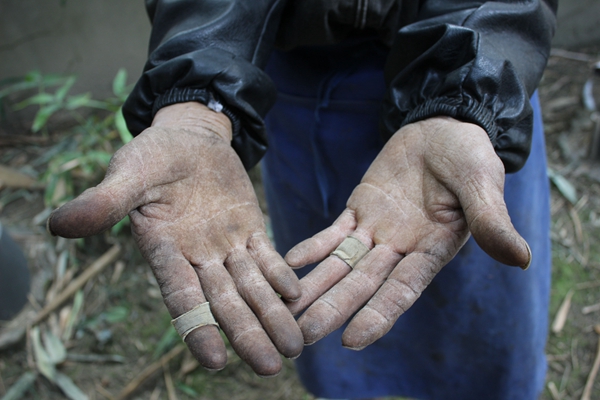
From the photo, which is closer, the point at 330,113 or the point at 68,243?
the point at 330,113

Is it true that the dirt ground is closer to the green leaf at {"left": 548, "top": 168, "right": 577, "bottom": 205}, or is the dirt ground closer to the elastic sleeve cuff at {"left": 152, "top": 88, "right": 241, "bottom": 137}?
the green leaf at {"left": 548, "top": 168, "right": 577, "bottom": 205}

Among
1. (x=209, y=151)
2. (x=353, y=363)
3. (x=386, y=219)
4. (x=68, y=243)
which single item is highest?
(x=209, y=151)

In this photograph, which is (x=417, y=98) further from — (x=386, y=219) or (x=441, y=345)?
(x=441, y=345)

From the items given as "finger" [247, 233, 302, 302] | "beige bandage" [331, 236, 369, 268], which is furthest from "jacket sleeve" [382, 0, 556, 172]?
"finger" [247, 233, 302, 302]

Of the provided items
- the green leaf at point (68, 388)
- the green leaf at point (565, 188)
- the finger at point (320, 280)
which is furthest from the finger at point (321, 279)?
the green leaf at point (565, 188)

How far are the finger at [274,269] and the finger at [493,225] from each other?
0.37m

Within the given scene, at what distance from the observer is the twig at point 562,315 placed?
2.58 m

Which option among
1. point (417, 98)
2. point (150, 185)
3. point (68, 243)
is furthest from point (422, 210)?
point (68, 243)

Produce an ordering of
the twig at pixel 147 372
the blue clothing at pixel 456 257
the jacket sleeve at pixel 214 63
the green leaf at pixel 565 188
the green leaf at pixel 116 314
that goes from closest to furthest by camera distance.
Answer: the jacket sleeve at pixel 214 63 < the blue clothing at pixel 456 257 < the twig at pixel 147 372 < the green leaf at pixel 116 314 < the green leaf at pixel 565 188

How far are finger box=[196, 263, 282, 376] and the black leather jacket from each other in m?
0.40

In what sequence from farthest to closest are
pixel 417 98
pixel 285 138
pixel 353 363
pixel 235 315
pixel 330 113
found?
pixel 353 363 < pixel 285 138 < pixel 330 113 < pixel 417 98 < pixel 235 315

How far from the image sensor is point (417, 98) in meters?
1.25

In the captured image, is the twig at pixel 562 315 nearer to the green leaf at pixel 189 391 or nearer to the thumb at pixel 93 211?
the green leaf at pixel 189 391

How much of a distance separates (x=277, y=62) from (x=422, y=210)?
715mm
